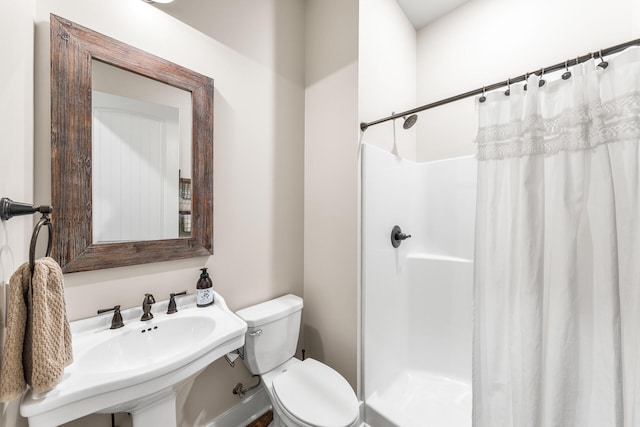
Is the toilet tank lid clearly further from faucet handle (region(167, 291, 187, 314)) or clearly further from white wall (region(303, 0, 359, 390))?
faucet handle (region(167, 291, 187, 314))

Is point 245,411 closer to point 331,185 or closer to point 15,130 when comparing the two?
point 331,185

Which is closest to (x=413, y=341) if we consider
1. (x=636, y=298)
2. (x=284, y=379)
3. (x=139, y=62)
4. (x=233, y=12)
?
(x=284, y=379)

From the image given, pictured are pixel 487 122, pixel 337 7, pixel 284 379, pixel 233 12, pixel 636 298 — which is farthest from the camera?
pixel 337 7

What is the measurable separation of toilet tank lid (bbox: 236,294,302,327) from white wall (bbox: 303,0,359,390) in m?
0.22

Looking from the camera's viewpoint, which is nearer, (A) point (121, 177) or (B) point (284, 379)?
(A) point (121, 177)

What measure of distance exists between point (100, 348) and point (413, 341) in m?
1.80

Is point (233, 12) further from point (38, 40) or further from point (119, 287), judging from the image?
point (119, 287)

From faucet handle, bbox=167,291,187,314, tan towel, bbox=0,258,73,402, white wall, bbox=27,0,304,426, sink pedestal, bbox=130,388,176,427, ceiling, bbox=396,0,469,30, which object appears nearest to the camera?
tan towel, bbox=0,258,73,402

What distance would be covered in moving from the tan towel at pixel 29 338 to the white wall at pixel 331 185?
3.91 ft

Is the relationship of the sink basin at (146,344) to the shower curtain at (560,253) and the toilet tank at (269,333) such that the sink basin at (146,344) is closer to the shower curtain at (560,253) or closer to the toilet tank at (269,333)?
the toilet tank at (269,333)

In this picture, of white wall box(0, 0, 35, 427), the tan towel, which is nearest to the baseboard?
white wall box(0, 0, 35, 427)

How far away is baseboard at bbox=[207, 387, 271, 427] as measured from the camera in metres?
1.39

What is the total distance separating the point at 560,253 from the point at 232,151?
4.95ft

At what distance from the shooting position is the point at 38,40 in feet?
2.93
